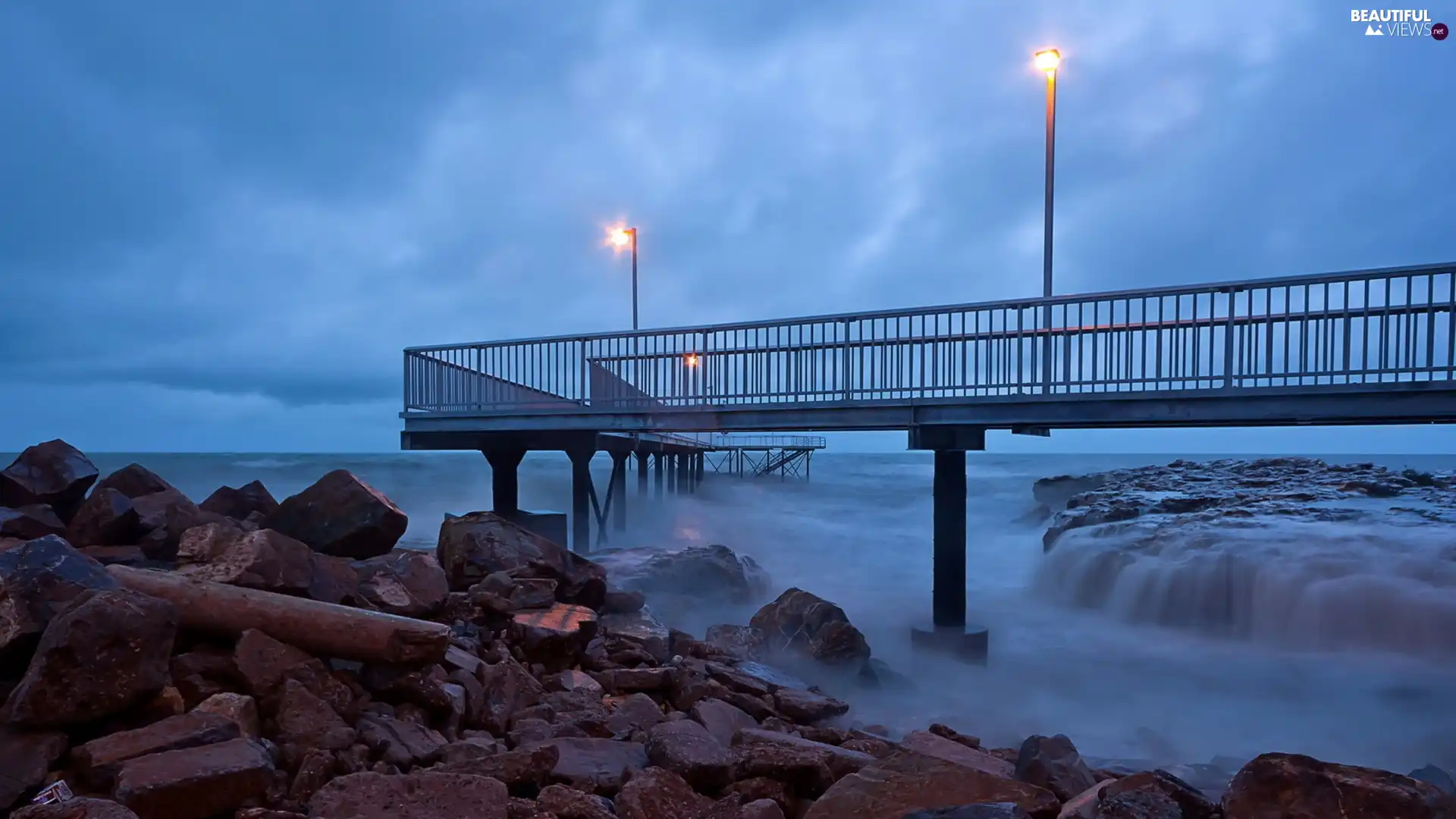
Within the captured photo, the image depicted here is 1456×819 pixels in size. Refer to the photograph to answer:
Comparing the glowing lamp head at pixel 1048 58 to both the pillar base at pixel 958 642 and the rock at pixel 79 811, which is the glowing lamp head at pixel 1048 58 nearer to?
the pillar base at pixel 958 642

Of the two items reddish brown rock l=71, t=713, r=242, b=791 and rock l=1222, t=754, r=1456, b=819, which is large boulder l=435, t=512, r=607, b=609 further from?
rock l=1222, t=754, r=1456, b=819

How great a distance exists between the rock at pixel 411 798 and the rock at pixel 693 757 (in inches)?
38.3

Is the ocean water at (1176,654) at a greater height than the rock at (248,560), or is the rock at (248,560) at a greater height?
the rock at (248,560)

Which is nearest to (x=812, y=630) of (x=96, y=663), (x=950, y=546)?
(x=950, y=546)

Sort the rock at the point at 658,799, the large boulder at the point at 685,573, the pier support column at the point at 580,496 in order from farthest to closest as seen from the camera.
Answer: the pier support column at the point at 580,496 → the large boulder at the point at 685,573 → the rock at the point at 658,799

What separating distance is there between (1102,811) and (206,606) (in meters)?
4.80

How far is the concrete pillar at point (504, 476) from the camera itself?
17.2 m

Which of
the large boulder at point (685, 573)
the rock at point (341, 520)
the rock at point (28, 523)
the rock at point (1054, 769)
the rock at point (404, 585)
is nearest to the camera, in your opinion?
the rock at point (1054, 769)

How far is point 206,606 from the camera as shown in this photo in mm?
4730

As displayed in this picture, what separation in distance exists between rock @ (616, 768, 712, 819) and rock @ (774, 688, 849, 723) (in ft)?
8.63

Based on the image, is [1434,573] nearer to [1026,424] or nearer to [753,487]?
[1026,424]

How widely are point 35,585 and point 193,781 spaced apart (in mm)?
1776

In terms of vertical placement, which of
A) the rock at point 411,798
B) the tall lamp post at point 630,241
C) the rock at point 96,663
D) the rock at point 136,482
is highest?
the tall lamp post at point 630,241

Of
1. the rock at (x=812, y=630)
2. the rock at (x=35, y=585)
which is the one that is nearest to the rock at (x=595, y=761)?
the rock at (x=35, y=585)
